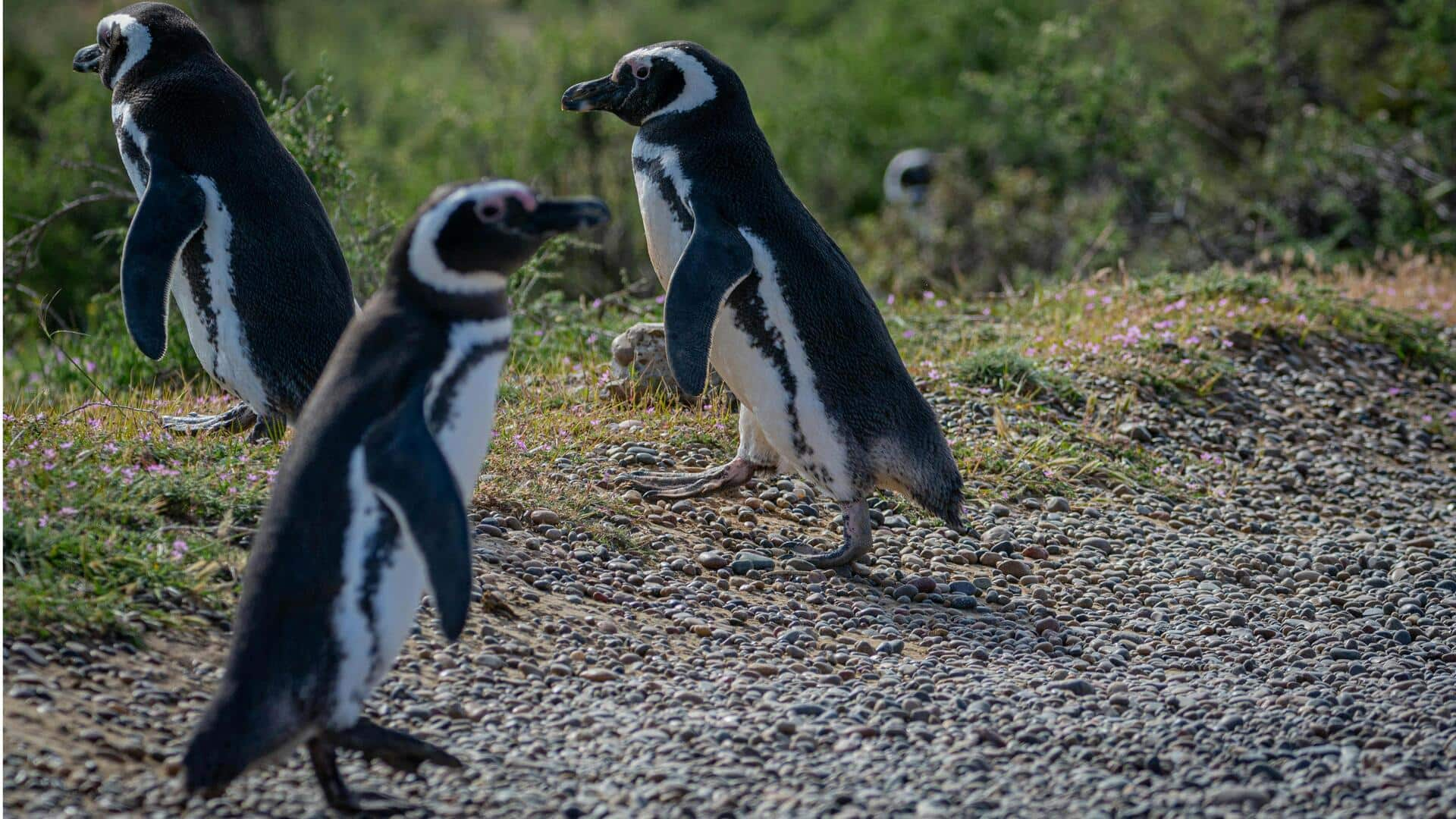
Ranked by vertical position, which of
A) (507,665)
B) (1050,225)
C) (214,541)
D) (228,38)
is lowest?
(1050,225)

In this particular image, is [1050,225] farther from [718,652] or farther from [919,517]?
[718,652]

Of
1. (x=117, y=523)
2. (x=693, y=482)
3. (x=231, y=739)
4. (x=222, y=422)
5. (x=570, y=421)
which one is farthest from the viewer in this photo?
(x=570, y=421)

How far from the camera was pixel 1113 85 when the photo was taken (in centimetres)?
1023

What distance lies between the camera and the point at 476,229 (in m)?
2.97

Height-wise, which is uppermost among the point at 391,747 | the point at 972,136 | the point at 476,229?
the point at 476,229

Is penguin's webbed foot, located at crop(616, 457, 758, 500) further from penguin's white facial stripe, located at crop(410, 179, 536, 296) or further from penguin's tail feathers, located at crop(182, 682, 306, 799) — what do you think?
penguin's tail feathers, located at crop(182, 682, 306, 799)

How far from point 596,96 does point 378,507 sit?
7.58 feet

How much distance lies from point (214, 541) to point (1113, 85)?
27.0 ft

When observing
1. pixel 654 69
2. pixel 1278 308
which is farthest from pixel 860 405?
pixel 1278 308

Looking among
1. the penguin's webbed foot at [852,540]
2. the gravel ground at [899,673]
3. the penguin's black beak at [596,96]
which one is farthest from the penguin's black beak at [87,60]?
the penguin's webbed foot at [852,540]

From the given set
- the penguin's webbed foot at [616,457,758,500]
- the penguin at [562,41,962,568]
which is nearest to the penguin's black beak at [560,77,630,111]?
the penguin at [562,41,962,568]

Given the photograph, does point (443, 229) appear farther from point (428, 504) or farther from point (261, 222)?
point (261, 222)

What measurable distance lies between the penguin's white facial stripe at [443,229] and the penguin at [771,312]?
3.76 ft

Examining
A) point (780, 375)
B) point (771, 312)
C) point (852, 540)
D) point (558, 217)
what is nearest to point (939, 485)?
point (852, 540)
